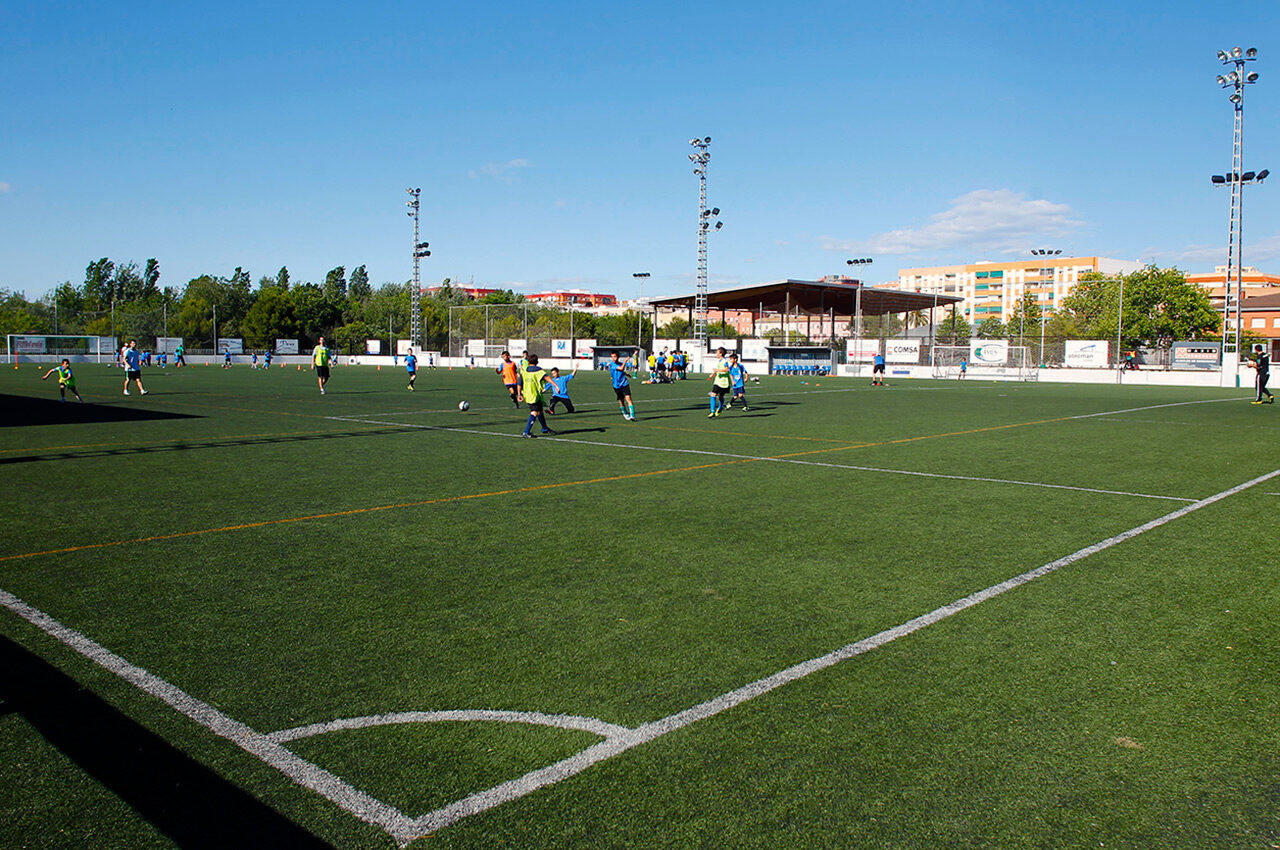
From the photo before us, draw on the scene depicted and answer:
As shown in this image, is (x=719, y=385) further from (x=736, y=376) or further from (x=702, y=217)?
(x=702, y=217)

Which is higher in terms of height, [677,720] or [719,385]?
[719,385]

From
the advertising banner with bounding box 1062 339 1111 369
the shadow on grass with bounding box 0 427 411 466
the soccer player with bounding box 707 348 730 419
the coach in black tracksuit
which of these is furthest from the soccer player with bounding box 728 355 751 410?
the advertising banner with bounding box 1062 339 1111 369

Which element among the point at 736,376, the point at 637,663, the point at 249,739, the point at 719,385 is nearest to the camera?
the point at 249,739

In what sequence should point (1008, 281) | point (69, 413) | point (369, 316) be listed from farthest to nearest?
point (1008, 281) < point (369, 316) < point (69, 413)

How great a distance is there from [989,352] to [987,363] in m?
0.70

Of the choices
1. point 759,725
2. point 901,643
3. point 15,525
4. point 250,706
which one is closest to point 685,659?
point 759,725

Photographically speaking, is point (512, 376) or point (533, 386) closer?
point (533, 386)

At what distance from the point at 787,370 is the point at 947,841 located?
55.6m

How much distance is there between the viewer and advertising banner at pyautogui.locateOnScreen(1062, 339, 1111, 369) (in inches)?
1953

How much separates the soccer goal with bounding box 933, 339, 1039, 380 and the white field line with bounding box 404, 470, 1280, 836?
49.1 meters

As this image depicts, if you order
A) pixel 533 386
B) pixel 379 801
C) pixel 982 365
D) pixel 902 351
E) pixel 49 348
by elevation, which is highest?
pixel 49 348

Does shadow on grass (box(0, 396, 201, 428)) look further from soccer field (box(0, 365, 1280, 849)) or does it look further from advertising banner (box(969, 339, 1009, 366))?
advertising banner (box(969, 339, 1009, 366))

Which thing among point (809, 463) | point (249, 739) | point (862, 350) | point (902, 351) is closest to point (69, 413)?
point (809, 463)

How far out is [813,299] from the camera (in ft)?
244
